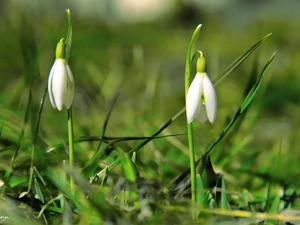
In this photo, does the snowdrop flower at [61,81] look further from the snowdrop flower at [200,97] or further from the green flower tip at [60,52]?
the snowdrop flower at [200,97]

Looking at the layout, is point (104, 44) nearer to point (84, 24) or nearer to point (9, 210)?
point (84, 24)

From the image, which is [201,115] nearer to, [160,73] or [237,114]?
[237,114]

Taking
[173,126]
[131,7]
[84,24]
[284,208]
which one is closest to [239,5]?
[131,7]

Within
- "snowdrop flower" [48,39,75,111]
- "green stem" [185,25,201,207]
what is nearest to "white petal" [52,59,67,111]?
"snowdrop flower" [48,39,75,111]

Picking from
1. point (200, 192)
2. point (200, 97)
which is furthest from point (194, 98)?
point (200, 192)

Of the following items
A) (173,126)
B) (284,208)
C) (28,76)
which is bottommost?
(173,126)

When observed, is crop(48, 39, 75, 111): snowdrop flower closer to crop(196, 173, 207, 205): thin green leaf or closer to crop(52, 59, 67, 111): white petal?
crop(52, 59, 67, 111): white petal

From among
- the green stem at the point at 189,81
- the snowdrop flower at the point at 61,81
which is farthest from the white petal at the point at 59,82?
the green stem at the point at 189,81
